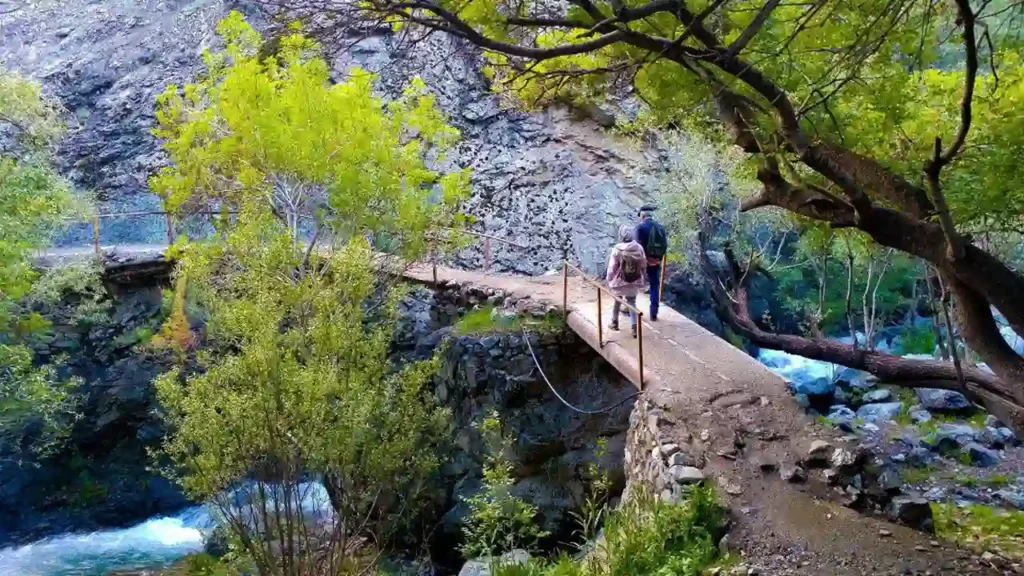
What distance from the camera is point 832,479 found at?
19.9ft

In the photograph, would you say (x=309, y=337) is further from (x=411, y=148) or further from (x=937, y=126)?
(x=937, y=126)

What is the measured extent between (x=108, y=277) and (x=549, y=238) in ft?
34.8

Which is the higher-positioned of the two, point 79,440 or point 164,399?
point 164,399

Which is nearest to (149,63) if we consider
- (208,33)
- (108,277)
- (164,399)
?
(208,33)

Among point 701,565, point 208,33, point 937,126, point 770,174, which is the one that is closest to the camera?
point 701,565

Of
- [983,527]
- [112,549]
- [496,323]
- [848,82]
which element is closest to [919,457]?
[983,527]

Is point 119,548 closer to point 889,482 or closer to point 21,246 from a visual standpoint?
point 21,246

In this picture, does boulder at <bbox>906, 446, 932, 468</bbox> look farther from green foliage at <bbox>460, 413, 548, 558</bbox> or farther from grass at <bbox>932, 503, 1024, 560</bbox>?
green foliage at <bbox>460, 413, 548, 558</bbox>

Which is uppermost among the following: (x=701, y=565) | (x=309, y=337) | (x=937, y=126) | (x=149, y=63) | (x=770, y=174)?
(x=149, y=63)

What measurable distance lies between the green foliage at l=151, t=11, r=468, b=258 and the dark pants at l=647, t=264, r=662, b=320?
4.02 meters

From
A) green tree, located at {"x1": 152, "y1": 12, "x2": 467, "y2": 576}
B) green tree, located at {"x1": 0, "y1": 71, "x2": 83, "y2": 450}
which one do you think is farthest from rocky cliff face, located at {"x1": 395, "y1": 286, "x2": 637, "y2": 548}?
green tree, located at {"x1": 0, "y1": 71, "x2": 83, "y2": 450}

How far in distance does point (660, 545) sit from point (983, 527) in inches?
169

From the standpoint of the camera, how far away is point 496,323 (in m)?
12.6

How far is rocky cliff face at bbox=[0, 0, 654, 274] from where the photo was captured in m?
18.6
